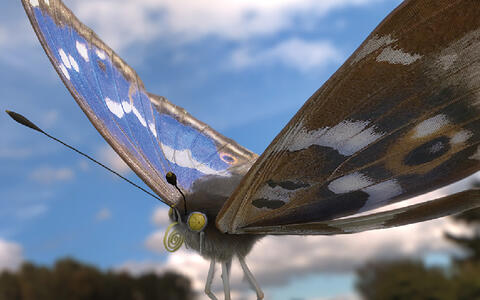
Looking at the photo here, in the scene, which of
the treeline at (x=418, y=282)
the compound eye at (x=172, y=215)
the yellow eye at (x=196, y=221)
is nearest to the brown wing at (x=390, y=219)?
the yellow eye at (x=196, y=221)

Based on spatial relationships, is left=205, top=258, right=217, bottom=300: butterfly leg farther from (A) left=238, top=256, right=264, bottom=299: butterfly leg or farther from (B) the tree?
(B) the tree

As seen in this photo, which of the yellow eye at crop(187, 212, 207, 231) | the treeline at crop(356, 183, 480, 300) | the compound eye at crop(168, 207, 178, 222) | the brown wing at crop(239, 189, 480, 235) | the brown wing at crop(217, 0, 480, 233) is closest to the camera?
the brown wing at crop(217, 0, 480, 233)

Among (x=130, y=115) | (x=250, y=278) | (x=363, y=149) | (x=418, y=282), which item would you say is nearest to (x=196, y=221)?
(x=250, y=278)

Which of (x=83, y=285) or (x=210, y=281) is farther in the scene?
(x=83, y=285)

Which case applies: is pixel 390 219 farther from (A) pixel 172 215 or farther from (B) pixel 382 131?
(A) pixel 172 215

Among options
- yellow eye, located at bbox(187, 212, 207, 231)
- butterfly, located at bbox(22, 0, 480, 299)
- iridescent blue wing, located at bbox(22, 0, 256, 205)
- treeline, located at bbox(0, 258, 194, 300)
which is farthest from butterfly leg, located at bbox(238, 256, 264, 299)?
treeline, located at bbox(0, 258, 194, 300)

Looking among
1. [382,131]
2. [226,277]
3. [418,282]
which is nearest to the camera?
[382,131]

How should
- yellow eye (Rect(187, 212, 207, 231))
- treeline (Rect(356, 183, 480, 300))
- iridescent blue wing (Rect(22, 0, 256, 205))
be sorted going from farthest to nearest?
treeline (Rect(356, 183, 480, 300)), iridescent blue wing (Rect(22, 0, 256, 205)), yellow eye (Rect(187, 212, 207, 231))

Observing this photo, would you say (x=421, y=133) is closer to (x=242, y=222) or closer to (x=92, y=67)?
(x=242, y=222)
